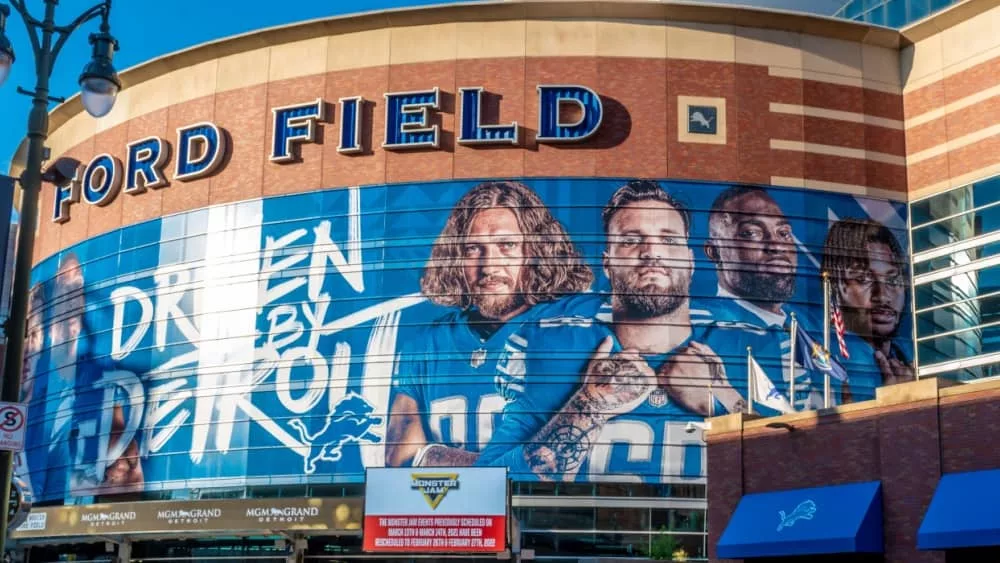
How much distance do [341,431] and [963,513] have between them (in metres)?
29.6

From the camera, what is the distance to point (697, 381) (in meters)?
52.8

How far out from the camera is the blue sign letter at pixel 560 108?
2200 inches

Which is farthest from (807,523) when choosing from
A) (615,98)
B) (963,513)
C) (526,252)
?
(615,98)

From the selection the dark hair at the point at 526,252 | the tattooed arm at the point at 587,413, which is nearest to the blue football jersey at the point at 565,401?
the tattooed arm at the point at 587,413

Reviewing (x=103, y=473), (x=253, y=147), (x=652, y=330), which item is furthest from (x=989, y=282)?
(x=103, y=473)

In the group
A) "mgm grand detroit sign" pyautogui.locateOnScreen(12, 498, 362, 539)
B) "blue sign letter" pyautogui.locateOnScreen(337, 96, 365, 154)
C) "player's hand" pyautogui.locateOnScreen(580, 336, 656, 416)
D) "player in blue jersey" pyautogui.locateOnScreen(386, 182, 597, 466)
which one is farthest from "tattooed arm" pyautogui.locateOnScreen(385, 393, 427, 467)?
"blue sign letter" pyautogui.locateOnScreen(337, 96, 365, 154)

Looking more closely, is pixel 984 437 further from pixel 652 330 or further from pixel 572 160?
pixel 572 160

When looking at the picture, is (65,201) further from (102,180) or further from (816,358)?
(816,358)

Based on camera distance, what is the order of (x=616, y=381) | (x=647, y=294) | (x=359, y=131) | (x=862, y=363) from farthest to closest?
(x=359, y=131) → (x=862, y=363) → (x=647, y=294) → (x=616, y=381)

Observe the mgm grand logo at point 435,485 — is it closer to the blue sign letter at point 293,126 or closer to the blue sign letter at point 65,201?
the blue sign letter at point 293,126

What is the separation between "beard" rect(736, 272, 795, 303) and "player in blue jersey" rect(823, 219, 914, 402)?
1921 mm

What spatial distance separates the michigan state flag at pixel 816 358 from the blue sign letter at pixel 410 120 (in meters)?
21.3

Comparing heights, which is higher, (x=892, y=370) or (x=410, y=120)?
(x=410, y=120)

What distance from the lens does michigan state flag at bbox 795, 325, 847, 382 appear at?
126 ft
